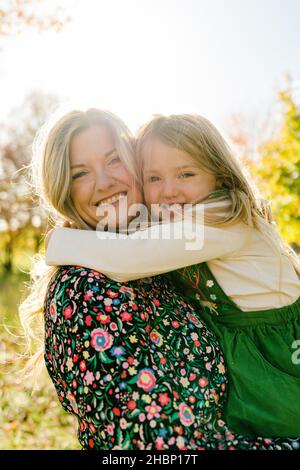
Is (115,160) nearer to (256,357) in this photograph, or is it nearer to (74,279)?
(74,279)

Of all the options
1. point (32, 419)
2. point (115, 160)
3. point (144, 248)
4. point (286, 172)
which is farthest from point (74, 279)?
point (286, 172)

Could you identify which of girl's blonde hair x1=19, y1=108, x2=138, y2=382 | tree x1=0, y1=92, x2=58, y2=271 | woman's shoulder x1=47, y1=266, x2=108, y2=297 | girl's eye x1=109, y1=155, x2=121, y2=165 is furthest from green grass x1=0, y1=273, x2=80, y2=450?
tree x1=0, y1=92, x2=58, y2=271

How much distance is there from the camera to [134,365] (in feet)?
5.30

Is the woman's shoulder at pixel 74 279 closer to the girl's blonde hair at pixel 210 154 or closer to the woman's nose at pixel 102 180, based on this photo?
the woman's nose at pixel 102 180

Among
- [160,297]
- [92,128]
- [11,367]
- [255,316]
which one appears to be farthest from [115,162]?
[11,367]

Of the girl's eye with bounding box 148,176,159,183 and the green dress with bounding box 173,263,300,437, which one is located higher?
the girl's eye with bounding box 148,176,159,183

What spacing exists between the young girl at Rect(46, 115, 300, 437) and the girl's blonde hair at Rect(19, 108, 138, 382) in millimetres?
178

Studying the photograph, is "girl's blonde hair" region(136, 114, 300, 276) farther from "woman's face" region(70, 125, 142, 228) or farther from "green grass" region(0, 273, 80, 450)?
"green grass" region(0, 273, 80, 450)

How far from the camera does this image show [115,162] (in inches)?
92.4

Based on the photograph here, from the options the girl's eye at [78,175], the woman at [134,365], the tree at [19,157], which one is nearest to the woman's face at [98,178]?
the girl's eye at [78,175]

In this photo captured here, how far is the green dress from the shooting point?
74.0 inches

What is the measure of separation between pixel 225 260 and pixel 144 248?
41cm

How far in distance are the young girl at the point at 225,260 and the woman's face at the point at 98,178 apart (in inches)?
8.2

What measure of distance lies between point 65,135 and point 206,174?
0.71 metres
